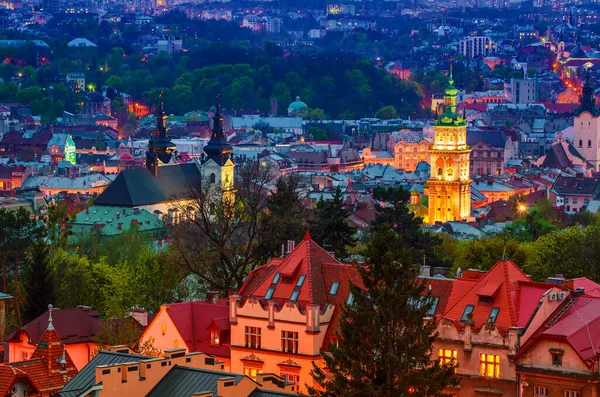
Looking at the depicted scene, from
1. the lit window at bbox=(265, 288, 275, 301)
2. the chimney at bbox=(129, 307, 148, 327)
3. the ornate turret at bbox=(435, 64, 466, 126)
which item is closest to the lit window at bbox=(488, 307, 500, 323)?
the lit window at bbox=(265, 288, 275, 301)

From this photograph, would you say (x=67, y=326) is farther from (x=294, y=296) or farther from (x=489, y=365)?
(x=489, y=365)

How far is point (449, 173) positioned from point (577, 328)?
6501cm

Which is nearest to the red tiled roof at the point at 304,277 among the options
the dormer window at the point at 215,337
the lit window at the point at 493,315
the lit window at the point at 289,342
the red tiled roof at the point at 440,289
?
the lit window at the point at 289,342

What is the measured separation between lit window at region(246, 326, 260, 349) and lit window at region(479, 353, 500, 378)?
20.4ft

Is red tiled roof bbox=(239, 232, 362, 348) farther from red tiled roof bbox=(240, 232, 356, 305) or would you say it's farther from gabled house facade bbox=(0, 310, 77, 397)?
gabled house facade bbox=(0, 310, 77, 397)

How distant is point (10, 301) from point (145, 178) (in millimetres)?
43810

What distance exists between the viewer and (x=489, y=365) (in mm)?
38938

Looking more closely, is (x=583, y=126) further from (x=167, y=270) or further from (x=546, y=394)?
(x=546, y=394)

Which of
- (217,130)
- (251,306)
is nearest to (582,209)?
(217,130)

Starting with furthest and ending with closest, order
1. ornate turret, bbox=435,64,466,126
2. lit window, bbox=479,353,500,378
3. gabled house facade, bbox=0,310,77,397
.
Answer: ornate turret, bbox=435,64,466,126 → lit window, bbox=479,353,500,378 → gabled house facade, bbox=0,310,77,397

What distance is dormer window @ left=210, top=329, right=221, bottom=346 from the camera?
43.8m

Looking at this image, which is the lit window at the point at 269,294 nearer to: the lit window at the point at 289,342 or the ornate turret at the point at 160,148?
the lit window at the point at 289,342

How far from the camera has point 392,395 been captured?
30.7 m

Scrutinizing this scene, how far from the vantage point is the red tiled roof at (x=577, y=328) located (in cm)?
3725
